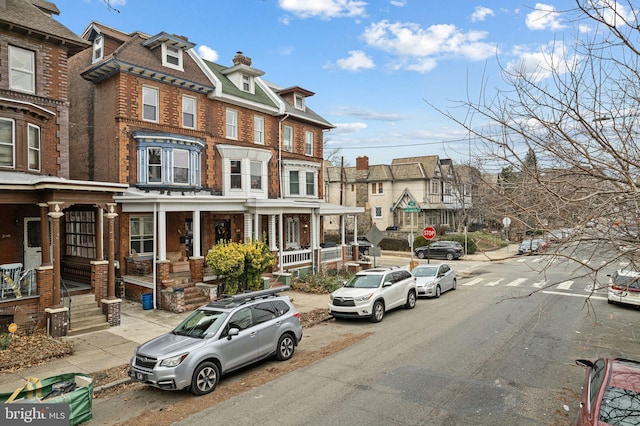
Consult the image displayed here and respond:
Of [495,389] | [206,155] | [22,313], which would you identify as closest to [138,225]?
[206,155]

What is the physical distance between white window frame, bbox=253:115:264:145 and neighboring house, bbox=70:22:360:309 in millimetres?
60

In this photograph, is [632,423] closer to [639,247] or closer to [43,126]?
[639,247]

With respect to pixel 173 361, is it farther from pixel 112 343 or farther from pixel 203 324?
pixel 112 343

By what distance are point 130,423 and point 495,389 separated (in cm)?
691

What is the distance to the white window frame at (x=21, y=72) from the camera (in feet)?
47.5

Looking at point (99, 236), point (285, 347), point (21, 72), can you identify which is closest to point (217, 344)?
point (285, 347)

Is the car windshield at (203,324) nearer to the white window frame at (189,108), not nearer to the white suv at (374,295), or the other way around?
the white suv at (374,295)

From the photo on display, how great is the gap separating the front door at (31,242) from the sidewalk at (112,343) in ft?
12.0

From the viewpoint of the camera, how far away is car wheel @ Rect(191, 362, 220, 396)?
26.8 ft

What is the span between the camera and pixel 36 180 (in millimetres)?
13914

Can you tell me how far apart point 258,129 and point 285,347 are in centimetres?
1708

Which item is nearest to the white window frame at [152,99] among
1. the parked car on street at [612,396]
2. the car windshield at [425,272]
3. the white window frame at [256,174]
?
the white window frame at [256,174]

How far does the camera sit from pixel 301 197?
27.5 metres

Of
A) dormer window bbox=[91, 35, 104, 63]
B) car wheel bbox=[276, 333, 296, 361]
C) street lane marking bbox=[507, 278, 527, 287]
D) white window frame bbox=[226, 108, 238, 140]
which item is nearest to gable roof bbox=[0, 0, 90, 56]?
dormer window bbox=[91, 35, 104, 63]
